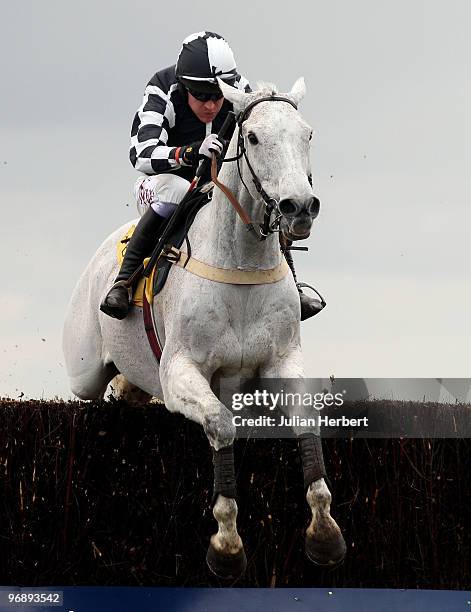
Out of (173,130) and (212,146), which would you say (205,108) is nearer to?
(173,130)

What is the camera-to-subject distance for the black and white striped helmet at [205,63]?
9.06 m

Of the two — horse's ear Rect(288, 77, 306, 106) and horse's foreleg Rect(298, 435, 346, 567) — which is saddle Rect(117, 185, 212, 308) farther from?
horse's foreleg Rect(298, 435, 346, 567)

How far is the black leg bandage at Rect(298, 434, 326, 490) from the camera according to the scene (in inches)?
304

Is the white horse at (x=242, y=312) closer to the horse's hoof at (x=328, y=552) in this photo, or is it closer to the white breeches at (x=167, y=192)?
the horse's hoof at (x=328, y=552)

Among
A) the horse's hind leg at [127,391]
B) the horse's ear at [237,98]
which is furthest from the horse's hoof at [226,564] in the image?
the horse's hind leg at [127,391]

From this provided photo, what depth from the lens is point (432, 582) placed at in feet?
31.8

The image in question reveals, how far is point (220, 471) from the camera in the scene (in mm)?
7664

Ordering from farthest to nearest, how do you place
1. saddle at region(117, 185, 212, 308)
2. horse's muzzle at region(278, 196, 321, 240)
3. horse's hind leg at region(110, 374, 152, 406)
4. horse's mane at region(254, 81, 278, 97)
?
1. horse's hind leg at region(110, 374, 152, 406)
2. saddle at region(117, 185, 212, 308)
3. horse's mane at region(254, 81, 278, 97)
4. horse's muzzle at region(278, 196, 321, 240)

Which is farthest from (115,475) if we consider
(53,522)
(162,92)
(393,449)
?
(162,92)

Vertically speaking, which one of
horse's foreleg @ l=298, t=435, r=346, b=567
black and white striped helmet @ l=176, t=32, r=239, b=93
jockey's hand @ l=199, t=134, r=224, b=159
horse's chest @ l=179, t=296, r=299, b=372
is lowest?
horse's foreleg @ l=298, t=435, r=346, b=567

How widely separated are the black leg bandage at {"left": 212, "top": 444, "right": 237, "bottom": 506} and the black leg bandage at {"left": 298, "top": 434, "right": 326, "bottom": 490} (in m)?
0.47

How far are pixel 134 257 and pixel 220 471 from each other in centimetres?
239

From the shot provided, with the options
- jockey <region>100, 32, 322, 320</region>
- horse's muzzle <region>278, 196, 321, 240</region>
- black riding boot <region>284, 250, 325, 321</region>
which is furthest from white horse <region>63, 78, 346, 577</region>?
black riding boot <region>284, 250, 325, 321</region>

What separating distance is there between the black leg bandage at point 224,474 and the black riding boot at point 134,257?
2.03 m
